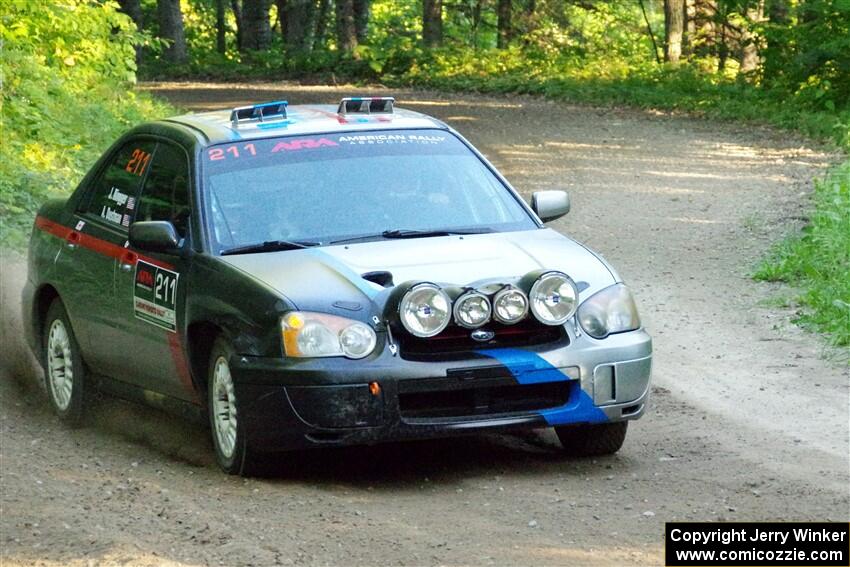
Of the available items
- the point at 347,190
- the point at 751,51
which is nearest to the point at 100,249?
the point at 347,190

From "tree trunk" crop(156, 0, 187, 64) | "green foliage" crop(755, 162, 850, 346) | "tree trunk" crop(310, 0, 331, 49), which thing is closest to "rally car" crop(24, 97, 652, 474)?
"green foliage" crop(755, 162, 850, 346)

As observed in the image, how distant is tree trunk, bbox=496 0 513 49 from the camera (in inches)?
1556

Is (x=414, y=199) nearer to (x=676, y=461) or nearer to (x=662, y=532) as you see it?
(x=676, y=461)

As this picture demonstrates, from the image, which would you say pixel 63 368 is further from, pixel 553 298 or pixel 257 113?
pixel 553 298

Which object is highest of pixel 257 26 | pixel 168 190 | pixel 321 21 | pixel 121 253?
pixel 168 190

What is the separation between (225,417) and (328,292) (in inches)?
32.8

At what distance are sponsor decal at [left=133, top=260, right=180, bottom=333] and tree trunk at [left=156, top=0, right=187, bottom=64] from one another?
114ft

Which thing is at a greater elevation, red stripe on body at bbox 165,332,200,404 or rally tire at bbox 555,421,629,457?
red stripe on body at bbox 165,332,200,404

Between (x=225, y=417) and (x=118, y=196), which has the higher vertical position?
(x=118, y=196)

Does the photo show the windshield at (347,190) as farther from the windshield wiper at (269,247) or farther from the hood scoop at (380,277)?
the hood scoop at (380,277)

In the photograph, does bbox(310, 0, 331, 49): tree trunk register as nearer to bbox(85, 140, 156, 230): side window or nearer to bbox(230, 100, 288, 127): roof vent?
bbox(85, 140, 156, 230): side window

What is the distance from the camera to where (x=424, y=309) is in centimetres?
648

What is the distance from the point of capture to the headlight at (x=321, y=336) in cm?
651

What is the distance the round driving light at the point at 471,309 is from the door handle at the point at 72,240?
9.28 ft
